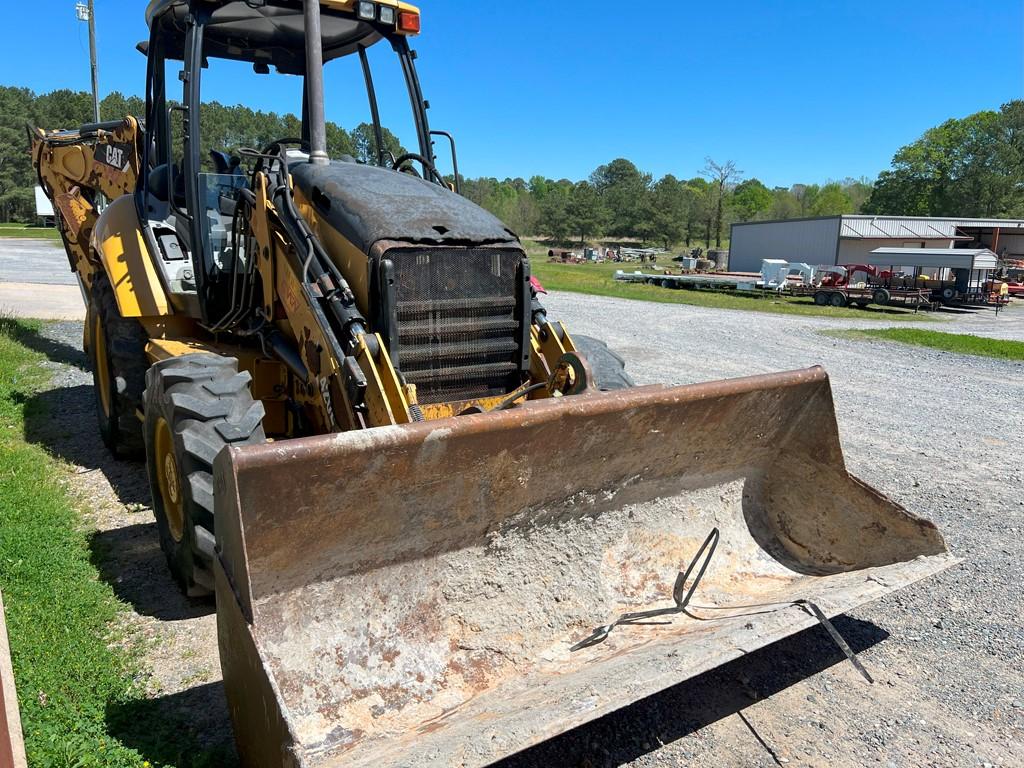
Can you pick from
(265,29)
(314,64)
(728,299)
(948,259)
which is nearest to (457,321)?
(314,64)

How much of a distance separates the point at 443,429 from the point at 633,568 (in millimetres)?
1314

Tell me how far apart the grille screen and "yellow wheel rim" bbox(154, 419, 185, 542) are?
1319 mm

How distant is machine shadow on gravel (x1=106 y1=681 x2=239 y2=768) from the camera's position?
9.28ft

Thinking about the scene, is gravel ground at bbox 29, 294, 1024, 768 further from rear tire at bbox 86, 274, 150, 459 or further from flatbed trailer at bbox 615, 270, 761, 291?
flatbed trailer at bbox 615, 270, 761, 291

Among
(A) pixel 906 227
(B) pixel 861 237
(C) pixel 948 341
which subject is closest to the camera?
(C) pixel 948 341

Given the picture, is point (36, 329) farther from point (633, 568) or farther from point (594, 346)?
point (633, 568)

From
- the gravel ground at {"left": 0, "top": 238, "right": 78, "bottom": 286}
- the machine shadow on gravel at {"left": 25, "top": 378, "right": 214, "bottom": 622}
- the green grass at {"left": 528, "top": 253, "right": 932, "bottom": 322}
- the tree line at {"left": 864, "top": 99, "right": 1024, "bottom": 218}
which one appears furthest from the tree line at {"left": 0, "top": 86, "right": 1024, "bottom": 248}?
the machine shadow on gravel at {"left": 25, "top": 378, "right": 214, "bottom": 622}

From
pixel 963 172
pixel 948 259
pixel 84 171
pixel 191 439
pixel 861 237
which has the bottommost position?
pixel 191 439

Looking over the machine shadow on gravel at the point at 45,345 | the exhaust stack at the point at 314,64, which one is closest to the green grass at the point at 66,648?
the exhaust stack at the point at 314,64

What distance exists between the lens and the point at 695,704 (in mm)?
3311

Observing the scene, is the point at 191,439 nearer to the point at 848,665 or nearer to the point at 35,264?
the point at 848,665

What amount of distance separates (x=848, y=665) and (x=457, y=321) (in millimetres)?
2516

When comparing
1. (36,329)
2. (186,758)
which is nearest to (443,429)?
(186,758)

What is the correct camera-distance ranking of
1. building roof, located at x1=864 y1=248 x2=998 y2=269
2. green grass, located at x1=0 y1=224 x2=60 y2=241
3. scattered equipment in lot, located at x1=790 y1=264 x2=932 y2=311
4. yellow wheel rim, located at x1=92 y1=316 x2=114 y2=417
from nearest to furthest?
1. yellow wheel rim, located at x1=92 y1=316 x2=114 y2=417
2. scattered equipment in lot, located at x1=790 y1=264 x2=932 y2=311
3. building roof, located at x1=864 y1=248 x2=998 y2=269
4. green grass, located at x1=0 y1=224 x2=60 y2=241
